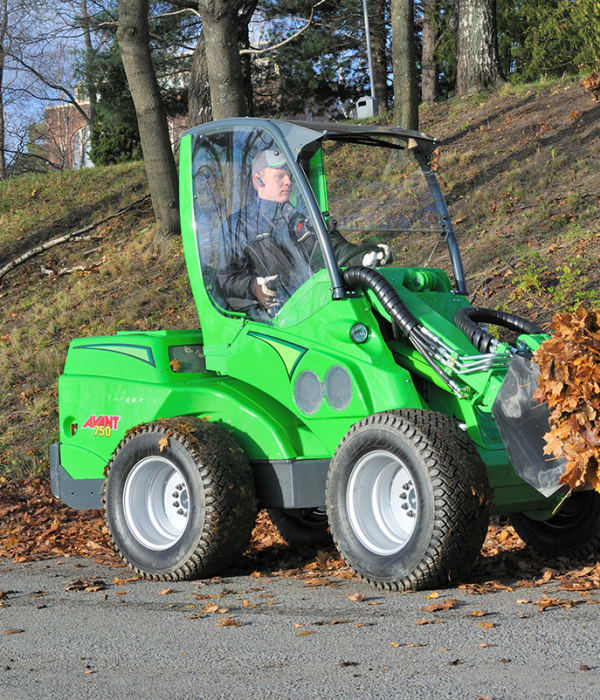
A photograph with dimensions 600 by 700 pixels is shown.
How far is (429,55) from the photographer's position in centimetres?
2716

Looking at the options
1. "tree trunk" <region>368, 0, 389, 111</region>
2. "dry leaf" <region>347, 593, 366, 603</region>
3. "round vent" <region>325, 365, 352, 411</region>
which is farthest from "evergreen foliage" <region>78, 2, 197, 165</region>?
"dry leaf" <region>347, 593, 366, 603</region>

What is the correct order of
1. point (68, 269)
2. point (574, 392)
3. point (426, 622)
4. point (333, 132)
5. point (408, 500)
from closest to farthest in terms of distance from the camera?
point (426, 622) < point (574, 392) < point (408, 500) < point (333, 132) < point (68, 269)

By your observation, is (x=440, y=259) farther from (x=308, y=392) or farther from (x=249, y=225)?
(x=308, y=392)

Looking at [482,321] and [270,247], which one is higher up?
[270,247]

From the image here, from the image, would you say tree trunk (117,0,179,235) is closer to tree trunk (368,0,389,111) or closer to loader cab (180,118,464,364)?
loader cab (180,118,464,364)

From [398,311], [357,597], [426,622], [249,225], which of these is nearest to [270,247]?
[249,225]

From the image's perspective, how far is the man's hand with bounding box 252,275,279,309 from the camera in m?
6.60

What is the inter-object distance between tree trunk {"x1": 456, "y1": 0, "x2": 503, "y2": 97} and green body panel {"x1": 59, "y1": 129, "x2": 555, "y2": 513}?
48.6 ft

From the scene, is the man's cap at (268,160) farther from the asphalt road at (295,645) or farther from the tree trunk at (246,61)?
the tree trunk at (246,61)

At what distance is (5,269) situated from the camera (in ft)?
62.8

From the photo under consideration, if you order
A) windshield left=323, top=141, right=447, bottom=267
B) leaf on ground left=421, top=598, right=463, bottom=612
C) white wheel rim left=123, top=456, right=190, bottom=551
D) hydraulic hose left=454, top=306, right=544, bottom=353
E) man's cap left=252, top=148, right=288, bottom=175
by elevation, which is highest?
man's cap left=252, top=148, right=288, bottom=175

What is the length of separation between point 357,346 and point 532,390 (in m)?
1.11

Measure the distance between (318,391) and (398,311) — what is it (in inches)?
25.9

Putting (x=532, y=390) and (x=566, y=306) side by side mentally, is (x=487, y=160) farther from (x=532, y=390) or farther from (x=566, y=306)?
(x=532, y=390)
